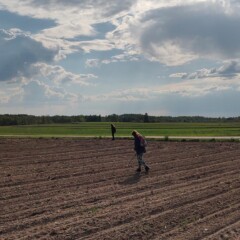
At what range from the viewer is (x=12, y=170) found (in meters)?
19.2

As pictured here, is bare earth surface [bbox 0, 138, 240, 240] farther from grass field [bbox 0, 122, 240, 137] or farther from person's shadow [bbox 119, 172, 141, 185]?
grass field [bbox 0, 122, 240, 137]

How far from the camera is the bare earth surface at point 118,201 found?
9.40m

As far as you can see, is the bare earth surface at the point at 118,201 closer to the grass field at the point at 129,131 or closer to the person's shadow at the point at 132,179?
the person's shadow at the point at 132,179

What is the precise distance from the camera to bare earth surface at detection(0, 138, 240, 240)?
940 cm

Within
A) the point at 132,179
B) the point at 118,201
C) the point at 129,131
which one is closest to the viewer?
the point at 118,201

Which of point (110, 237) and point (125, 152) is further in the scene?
point (125, 152)

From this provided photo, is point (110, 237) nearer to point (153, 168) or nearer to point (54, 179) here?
point (54, 179)

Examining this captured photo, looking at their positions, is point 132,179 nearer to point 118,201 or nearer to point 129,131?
point 118,201

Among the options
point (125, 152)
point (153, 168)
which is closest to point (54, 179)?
point (153, 168)

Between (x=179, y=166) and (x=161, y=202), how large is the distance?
8.34 metres

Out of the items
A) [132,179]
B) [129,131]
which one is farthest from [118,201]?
[129,131]

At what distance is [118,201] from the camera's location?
12.3 m

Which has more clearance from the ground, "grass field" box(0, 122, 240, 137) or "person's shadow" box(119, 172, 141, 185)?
"grass field" box(0, 122, 240, 137)

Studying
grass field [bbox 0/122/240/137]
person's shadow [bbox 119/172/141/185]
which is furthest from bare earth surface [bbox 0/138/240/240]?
grass field [bbox 0/122/240/137]
